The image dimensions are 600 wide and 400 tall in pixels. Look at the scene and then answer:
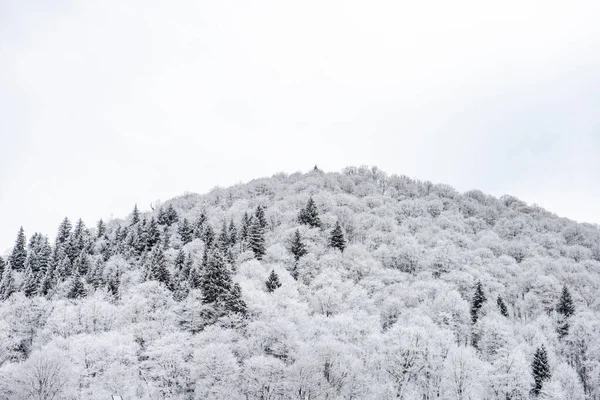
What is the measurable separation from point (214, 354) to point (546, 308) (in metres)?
81.0

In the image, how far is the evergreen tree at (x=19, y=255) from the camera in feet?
421

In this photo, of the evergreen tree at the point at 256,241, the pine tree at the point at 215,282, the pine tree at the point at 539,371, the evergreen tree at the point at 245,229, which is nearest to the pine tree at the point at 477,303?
the pine tree at the point at 539,371

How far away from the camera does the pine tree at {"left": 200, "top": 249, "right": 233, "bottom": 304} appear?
75000 mm

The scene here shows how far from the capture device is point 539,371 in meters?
76.3

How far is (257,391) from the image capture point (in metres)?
61.7

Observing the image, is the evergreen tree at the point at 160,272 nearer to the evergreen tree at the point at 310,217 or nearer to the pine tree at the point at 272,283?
the pine tree at the point at 272,283

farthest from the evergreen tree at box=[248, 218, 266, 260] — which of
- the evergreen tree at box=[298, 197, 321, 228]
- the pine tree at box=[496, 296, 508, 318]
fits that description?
the pine tree at box=[496, 296, 508, 318]

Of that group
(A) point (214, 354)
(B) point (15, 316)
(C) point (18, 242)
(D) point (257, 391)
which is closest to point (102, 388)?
(A) point (214, 354)

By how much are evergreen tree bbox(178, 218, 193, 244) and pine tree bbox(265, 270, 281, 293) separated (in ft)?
130

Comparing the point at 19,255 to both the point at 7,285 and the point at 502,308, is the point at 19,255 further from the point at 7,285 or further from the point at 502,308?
the point at 502,308

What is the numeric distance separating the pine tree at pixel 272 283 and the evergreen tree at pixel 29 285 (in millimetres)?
49700

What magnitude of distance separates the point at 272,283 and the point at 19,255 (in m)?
75.2

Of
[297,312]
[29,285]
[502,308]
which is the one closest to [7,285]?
[29,285]

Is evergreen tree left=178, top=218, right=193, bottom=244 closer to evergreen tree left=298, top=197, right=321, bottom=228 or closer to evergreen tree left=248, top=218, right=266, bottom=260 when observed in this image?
evergreen tree left=248, top=218, right=266, bottom=260
